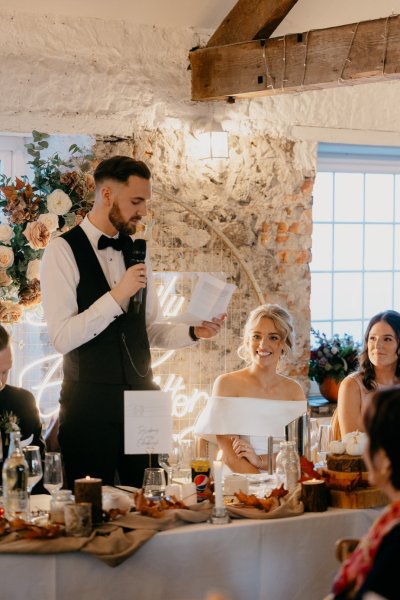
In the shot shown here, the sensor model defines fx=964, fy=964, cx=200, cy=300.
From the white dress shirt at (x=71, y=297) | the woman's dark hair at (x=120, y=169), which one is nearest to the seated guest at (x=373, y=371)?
the white dress shirt at (x=71, y=297)

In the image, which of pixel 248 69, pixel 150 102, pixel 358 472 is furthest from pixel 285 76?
pixel 358 472

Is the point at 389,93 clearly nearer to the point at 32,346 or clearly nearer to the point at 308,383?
the point at 308,383

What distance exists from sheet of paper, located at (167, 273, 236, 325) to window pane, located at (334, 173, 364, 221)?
2.54 meters

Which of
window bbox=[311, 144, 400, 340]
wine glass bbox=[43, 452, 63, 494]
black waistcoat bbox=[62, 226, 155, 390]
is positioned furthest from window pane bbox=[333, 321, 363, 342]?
wine glass bbox=[43, 452, 63, 494]

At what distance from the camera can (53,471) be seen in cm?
277

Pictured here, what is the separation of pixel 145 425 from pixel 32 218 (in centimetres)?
156

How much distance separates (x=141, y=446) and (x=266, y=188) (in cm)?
259

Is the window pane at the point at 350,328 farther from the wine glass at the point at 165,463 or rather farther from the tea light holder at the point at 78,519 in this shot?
the tea light holder at the point at 78,519

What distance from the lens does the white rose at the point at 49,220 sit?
4090mm

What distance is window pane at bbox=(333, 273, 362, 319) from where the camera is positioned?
605cm

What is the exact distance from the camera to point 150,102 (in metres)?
4.96

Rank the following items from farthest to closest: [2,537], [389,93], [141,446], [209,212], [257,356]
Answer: [389,93] < [209,212] < [257,356] < [141,446] < [2,537]

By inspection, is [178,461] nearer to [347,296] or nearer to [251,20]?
[251,20]

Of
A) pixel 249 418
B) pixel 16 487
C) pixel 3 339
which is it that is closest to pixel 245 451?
pixel 249 418
